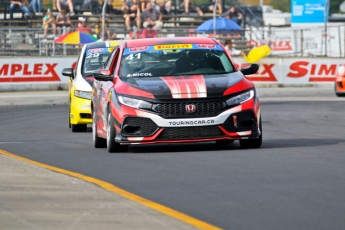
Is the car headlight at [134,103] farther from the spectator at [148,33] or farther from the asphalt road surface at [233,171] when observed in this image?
the spectator at [148,33]

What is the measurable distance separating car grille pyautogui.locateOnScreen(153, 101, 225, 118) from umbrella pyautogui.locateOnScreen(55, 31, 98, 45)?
20732 millimetres

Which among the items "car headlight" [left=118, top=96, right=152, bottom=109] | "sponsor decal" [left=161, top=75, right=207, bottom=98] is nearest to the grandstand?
"car headlight" [left=118, top=96, right=152, bottom=109]

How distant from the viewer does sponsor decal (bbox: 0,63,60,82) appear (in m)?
31.0

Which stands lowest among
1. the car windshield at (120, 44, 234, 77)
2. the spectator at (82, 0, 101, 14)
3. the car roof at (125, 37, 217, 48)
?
the spectator at (82, 0, 101, 14)

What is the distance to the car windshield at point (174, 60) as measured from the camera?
12578mm

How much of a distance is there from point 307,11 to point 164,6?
29.1 ft

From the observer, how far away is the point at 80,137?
16141 mm

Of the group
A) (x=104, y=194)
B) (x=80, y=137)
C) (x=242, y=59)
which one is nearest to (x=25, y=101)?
(x=242, y=59)

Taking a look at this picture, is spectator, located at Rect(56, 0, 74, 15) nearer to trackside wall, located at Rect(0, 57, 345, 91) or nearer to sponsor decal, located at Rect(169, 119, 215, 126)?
trackside wall, located at Rect(0, 57, 345, 91)

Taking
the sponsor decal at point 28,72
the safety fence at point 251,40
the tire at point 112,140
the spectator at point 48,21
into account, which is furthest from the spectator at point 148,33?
the tire at point 112,140

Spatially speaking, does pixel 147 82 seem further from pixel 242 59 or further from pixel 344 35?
pixel 344 35

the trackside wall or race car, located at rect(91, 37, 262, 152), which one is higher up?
race car, located at rect(91, 37, 262, 152)

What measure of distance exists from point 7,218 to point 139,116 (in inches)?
203

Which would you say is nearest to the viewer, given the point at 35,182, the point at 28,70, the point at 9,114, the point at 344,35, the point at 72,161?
the point at 35,182
